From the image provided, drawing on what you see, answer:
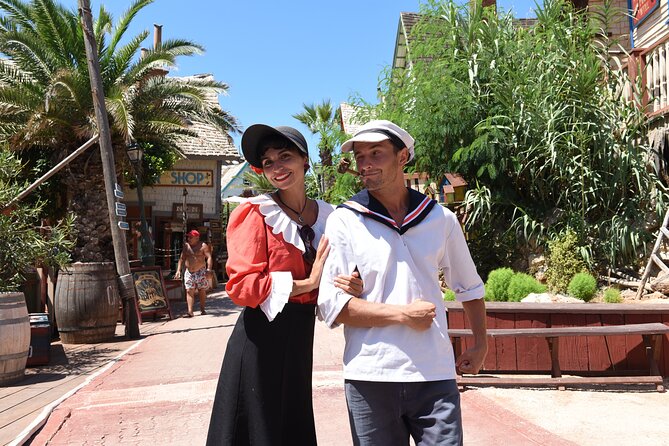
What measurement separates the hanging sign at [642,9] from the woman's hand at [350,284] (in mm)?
11256

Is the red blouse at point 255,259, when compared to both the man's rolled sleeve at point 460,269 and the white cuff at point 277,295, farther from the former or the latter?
the man's rolled sleeve at point 460,269

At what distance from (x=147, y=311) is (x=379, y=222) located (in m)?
10.3

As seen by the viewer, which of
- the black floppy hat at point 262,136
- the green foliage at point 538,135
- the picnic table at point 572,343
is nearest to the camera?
the black floppy hat at point 262,136

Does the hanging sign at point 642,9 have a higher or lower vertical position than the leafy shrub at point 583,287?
higher

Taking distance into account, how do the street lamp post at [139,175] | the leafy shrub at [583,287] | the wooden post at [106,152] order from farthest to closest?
1. the street lamp post at [139,175]
2. the wooden post at [106,152]
3. the leafy shrub at [583,287]

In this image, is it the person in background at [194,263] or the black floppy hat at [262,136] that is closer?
the black floppy hat at [262,136]

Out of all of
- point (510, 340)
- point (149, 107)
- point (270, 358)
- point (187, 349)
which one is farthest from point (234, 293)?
point (149, 107)

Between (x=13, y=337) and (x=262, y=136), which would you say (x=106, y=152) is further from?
(x=262, y=136)

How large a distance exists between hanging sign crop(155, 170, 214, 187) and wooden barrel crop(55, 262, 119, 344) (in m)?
12.1

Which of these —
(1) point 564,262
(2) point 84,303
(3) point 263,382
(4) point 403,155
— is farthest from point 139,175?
(4) point 403,155

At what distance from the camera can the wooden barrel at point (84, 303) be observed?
29.2ft

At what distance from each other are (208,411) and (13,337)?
8.43 feet

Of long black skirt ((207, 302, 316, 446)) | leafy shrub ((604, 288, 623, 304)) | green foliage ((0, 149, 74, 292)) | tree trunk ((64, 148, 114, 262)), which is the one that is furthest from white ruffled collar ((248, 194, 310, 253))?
tree trunk ((64, 148, 114, 262))

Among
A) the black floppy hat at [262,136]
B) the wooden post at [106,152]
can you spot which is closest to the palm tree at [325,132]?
the wooden post at [106,152]
